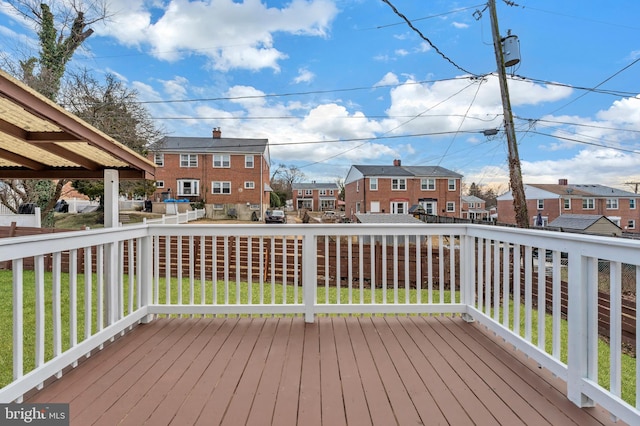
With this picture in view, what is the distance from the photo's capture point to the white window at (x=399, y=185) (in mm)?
29109

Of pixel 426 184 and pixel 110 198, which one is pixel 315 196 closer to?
pixel 426 184

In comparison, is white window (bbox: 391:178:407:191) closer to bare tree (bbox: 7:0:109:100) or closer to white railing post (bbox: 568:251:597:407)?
bare tree (bbox: 7:0:109:100)

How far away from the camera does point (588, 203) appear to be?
28703mm

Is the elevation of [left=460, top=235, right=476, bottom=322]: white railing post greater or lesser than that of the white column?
lesser

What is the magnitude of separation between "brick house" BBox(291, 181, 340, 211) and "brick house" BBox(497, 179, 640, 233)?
999 inches

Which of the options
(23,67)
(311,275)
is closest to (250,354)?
(311,275)

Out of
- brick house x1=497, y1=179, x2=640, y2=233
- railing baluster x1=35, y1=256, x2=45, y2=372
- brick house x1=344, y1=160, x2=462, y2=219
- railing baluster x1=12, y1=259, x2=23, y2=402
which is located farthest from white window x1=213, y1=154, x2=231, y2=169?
brick house x1=497, y1=179, x2=640, y2=233

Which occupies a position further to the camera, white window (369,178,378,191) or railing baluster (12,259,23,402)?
white window (369,178,378,191)

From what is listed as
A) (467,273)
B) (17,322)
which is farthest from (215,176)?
(17,322)

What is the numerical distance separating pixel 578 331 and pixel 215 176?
24.1 meters

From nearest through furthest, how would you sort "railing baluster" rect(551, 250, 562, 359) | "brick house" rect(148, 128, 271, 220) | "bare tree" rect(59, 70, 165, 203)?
"railing baluster" rect(551, 250, 562, 359)
"bare tree" rect(59, 70, 165, 203)
"brick house" rect(148, 128, 271, 220)

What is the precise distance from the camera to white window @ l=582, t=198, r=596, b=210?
93.6 ft

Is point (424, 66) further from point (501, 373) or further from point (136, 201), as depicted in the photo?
point (136, 201)

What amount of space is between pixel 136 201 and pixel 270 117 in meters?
12.9
